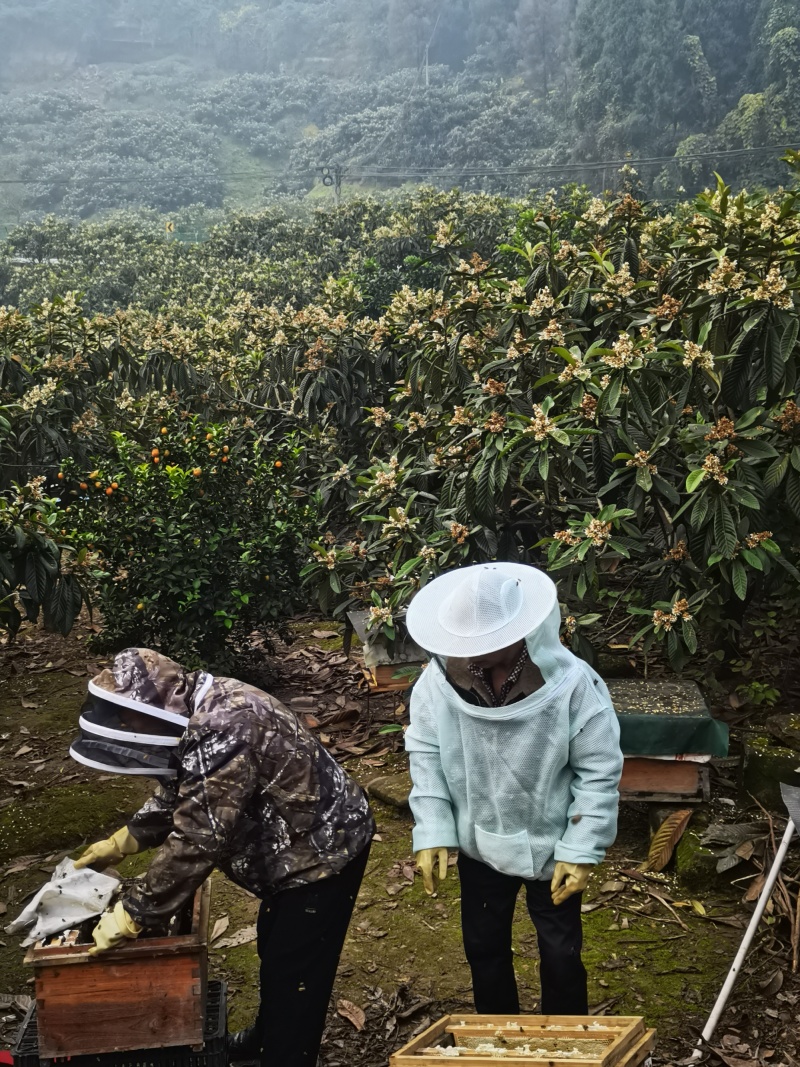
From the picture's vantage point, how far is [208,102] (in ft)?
123

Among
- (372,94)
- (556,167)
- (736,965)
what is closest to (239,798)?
(736,965)

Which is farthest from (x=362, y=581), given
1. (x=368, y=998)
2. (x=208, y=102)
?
(x=208, y=102)

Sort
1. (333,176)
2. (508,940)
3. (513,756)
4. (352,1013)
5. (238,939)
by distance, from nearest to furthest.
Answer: (513,756)
(508,940)
(352,1013)
(238,939)
(333,176)

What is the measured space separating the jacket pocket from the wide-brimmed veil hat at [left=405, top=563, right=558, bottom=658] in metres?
0.55

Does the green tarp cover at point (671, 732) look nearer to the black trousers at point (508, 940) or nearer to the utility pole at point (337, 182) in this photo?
the black trousers at point (508, 940)

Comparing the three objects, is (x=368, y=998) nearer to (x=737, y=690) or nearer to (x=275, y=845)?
(x=275, y=845)

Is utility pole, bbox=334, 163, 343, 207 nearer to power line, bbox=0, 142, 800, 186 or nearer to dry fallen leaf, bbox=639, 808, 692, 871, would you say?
power line, bbox=0, 142, 800, 186

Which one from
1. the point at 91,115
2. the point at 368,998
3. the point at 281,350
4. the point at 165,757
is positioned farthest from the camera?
the point at 91,115

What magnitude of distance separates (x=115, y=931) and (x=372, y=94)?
3732cm

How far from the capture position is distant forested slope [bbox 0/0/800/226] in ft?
85.3

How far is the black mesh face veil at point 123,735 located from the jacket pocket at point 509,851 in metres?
0.89

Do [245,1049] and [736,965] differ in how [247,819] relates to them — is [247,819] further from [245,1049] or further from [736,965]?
[736,965]

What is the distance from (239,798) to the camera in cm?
233

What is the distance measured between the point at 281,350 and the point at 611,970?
586 centimetres
